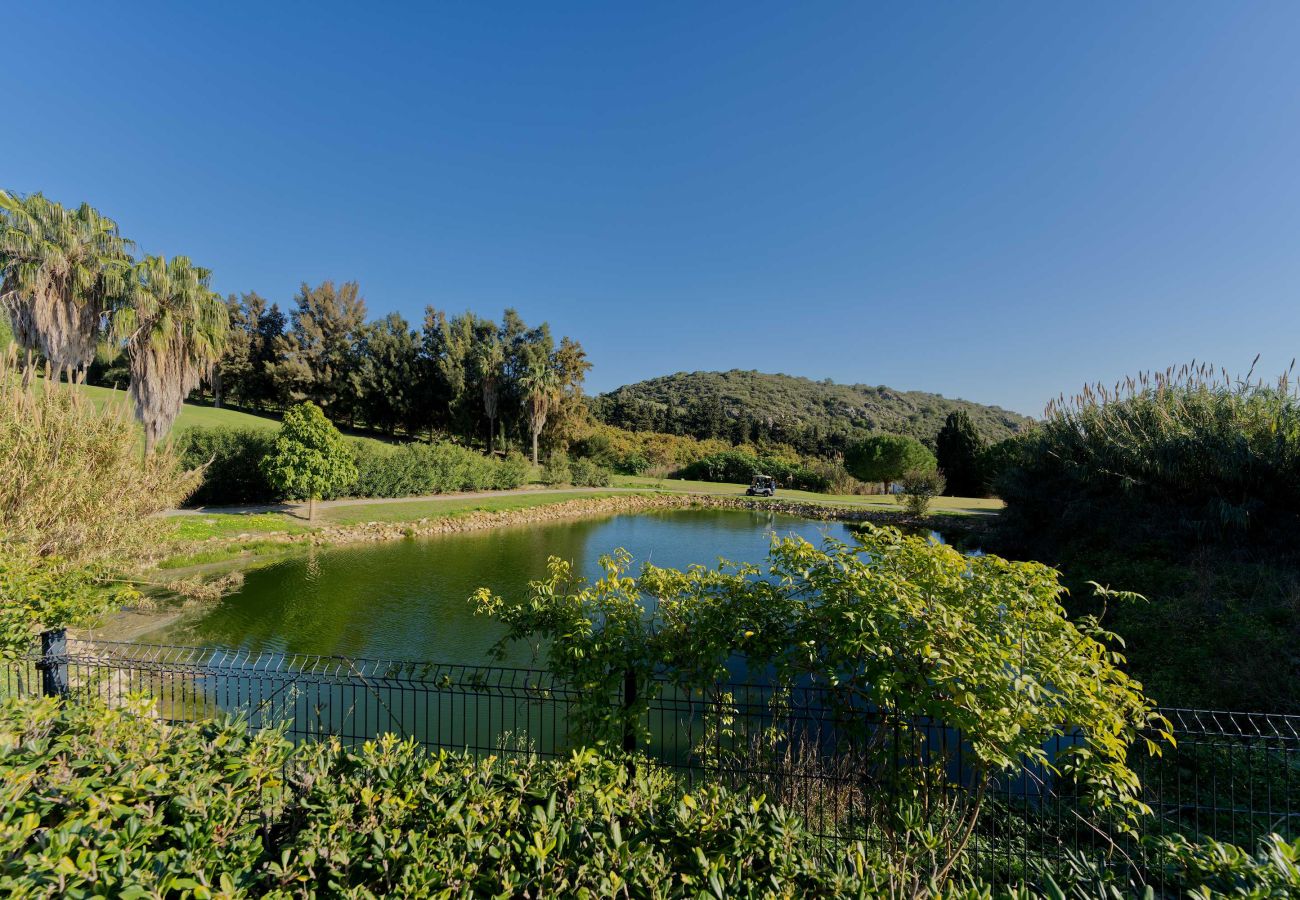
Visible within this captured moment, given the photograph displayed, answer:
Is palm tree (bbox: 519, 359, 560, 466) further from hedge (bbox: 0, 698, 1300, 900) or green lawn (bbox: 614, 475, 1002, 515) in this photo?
hedge (bbox: 0, 698, 1300, 900)

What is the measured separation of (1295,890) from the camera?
154cm

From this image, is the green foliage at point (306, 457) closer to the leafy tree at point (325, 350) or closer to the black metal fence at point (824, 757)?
the black metal fence at point (824, 757)

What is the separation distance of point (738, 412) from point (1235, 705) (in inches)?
2380

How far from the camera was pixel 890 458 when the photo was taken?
34500 millimetres

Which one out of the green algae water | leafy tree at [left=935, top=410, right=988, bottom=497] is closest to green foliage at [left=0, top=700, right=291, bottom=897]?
the green algae water

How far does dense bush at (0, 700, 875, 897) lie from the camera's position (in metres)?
1.70

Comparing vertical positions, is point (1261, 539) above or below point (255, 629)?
above

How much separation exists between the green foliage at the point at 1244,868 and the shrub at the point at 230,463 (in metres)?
A: 21.7

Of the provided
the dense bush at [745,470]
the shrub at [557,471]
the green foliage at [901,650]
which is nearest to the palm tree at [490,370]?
the shrub at [557,471]

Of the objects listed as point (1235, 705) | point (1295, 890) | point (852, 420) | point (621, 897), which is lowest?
point (1235, 705)

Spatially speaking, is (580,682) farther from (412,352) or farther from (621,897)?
(412,352)

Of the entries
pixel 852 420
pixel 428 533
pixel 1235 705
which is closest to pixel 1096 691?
pixel 1235 705

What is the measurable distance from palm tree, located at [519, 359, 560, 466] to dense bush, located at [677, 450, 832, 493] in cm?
1456

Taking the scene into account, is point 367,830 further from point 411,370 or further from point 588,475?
point 411,370
